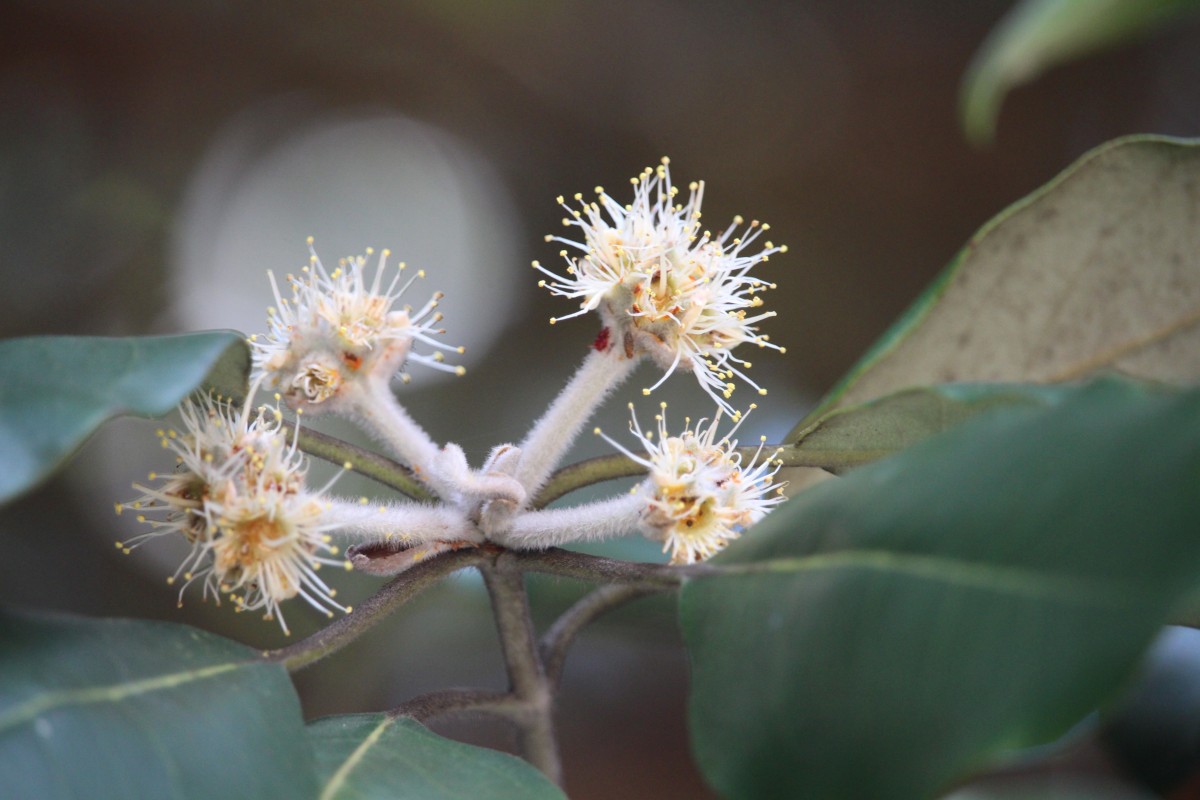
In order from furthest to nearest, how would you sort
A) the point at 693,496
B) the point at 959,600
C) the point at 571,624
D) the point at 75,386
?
1. the point at 571,624
2. the point at 693,496
3. the point at 75,386
4. the point at 959,600

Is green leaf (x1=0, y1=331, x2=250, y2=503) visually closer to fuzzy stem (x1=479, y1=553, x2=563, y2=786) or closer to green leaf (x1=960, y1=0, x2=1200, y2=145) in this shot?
fuzzy stem (x1=479, y1=553, x2=563, y2=786)

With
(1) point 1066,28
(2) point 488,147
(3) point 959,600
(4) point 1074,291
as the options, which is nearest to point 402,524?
(3) point 959,600

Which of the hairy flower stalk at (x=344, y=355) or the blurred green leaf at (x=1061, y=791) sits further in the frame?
the blurred green leaf at (x=1061, y=791)

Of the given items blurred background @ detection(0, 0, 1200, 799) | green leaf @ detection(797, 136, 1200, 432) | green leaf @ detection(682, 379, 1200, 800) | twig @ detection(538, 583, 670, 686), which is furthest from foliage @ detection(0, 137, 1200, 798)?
blurred background @ detection(0, 0, 1200, 799)

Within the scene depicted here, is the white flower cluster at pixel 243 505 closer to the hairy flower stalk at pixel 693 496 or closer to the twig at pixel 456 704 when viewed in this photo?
the twig at pixel 456 704

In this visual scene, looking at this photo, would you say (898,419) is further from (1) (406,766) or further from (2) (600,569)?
(1) (406,766)

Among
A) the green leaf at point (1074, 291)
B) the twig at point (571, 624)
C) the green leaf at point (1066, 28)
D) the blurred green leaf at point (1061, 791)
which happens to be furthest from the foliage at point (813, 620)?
the blurred green leaf at point (1061, 791)
